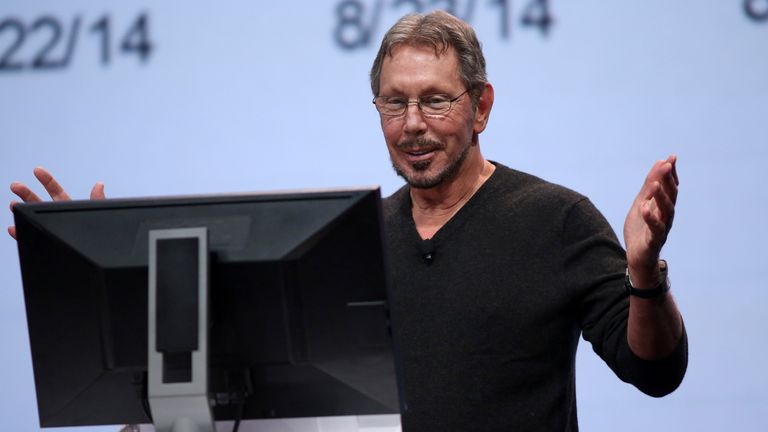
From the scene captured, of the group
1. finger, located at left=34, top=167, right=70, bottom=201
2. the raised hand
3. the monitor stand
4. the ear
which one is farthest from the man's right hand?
the raised hand

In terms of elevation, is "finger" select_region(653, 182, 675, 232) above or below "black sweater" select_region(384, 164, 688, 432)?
above

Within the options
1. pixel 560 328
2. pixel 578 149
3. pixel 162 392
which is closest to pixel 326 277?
pixel 162 392

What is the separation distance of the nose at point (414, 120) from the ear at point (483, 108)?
0.13 meters

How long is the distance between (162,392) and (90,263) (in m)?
0.22

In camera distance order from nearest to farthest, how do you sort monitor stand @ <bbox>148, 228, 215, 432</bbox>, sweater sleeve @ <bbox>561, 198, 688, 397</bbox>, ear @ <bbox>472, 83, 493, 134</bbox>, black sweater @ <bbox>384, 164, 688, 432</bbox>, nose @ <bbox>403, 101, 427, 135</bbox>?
monitor stand @ <bbox>148, 228, 215, 432</bbox>
sweater sleeve @ <bbox>561, 198, 688, 397</bbox>
black sweater @ <bbox>384, 164, 688, 432</bbox>
nose @ <bbox>403, 101, 427, 135</bbox>
ear @ <bbox>472, 83, 493, 134</bbox>

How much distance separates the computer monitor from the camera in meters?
1.53

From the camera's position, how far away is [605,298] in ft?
6.10

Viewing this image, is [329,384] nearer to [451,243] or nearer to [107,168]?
[451,243]

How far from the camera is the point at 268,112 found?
3.04 m

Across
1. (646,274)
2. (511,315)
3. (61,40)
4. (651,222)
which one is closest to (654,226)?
(651,222)

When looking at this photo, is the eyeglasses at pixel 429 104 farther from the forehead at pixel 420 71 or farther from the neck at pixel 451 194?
the neck at pixel 451 194

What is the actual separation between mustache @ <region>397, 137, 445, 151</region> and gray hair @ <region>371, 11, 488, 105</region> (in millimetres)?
121

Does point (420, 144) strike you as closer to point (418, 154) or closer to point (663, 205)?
point (418, 154)

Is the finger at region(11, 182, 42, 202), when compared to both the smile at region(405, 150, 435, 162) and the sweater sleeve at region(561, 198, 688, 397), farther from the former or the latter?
the sweater sleeve at region(561, 198, 688, 397)
